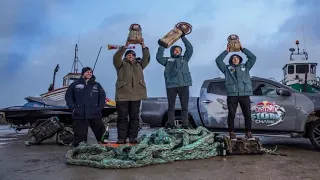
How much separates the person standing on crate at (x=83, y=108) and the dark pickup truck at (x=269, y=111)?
2476 millimetres

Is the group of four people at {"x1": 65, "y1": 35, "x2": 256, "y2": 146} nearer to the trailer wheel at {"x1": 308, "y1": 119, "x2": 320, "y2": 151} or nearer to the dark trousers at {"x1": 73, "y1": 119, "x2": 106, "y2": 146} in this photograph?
the dark trousers at {"x1": 73, "y1": 119, "x2": 106, "y2": 146}

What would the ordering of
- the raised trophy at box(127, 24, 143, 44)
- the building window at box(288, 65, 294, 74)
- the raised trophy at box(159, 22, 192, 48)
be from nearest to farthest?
1. the raised trophy at box(127, 24, 143, 44)
2. the raised trophy at box(159, 22, 192, 48)
3. the building window at box(288, 65, 294, 74)

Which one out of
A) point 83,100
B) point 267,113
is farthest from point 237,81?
point 83,100

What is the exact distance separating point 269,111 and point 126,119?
3362 mm

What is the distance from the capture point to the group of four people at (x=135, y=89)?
22.0ft

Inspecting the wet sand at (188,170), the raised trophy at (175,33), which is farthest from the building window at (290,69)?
the wet sand at (188,170)

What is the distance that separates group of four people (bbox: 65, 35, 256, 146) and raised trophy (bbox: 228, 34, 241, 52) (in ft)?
0.34

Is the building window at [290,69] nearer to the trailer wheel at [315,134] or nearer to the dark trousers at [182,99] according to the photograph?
the trailer wheel at [315,134]

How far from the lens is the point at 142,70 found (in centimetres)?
701

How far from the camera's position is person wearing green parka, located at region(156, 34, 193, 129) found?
23.6ft

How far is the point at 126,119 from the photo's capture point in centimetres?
→ 669

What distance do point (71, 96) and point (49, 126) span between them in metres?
2.37

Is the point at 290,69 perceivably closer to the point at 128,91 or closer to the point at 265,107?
the point at 265,107

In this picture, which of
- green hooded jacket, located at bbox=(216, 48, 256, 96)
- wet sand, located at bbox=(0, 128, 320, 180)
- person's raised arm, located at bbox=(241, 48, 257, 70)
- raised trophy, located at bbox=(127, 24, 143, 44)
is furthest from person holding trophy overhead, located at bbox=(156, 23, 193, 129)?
wet sand, located at bbox=(0, 128, 320, 180)
